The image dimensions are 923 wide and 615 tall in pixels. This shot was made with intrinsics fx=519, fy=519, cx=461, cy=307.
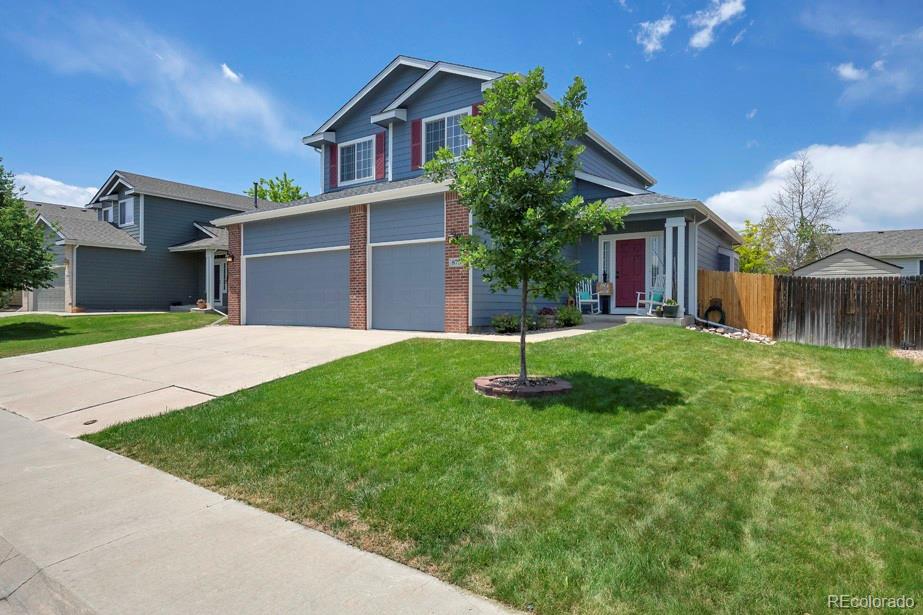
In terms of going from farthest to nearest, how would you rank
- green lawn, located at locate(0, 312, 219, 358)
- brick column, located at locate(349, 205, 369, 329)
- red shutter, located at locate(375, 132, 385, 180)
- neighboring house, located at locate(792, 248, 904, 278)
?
neighboring house, located at locate(792, 248, 904, 278) → red shutter, located at locate(375, 132, 385, 180) → brick column, located at locate(349, 205, 369, 329) → green lawn, located at locate(0, 312, 219, 358)

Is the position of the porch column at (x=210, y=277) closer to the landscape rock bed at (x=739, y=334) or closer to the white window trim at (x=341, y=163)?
the white window trim at (x=341, y=163)

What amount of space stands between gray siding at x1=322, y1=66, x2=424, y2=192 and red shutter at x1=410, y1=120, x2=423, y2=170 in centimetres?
123

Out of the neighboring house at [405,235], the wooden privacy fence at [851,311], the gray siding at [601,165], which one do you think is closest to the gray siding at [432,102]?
the neighboring house at [405,235]

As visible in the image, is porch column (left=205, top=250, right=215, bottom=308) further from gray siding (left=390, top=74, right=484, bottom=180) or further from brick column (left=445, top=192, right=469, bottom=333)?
brick column (left=445, top=192, right=469, bottom=333)

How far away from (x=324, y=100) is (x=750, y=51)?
14.3 metres

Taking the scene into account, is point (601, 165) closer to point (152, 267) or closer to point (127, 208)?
point (152, 267)

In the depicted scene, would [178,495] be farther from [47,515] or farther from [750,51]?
[750,51]

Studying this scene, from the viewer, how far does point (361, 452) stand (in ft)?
16.0

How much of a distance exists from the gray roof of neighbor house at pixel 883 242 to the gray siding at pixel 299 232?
2831 cm

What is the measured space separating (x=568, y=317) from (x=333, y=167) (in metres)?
10.7

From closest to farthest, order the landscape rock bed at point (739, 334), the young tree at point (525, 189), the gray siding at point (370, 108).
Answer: the young tree at point (525, 189) → the landscape rock bed at point (739, 334) → the gray siding at point (370, 108)

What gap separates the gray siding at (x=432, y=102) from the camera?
599 inches

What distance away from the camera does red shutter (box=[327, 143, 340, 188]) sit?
61.7 ft

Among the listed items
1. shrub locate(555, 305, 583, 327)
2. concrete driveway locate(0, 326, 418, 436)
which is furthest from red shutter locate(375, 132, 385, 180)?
shrub locate(555, 305, 583, 327)
